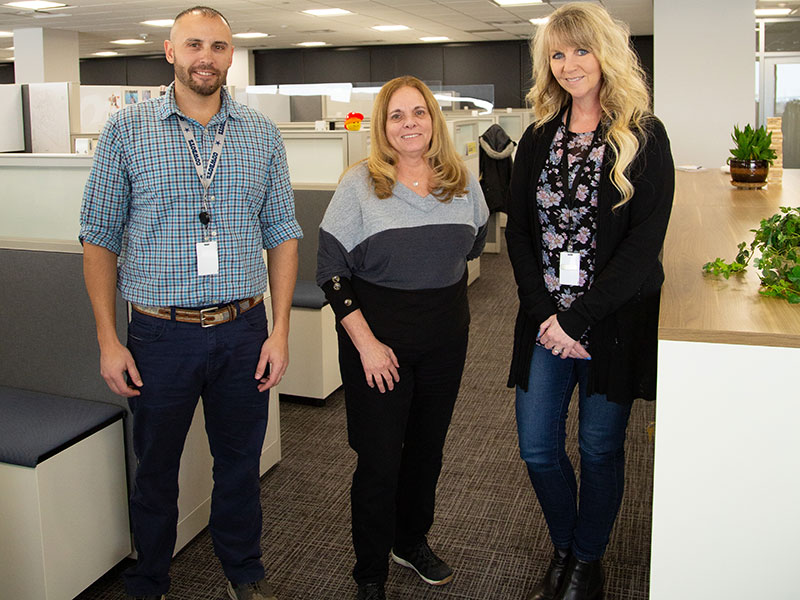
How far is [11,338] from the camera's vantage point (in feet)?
7.64

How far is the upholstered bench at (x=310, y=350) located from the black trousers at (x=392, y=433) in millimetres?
1517

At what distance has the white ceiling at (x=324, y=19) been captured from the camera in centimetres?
995

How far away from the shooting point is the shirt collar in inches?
68.4

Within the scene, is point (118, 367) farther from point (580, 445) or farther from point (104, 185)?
point (580, 445)

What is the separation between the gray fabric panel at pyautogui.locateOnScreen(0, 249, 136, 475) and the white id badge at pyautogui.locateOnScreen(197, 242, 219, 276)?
0.51 metres

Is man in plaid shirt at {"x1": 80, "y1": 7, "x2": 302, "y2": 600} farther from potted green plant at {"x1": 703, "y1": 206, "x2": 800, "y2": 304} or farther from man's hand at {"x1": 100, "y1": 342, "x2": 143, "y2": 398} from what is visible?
potted green plant at {"x1": 703, "y1": 206, "x2": 800, "y2": 304}

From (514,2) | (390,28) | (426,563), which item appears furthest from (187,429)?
(390,28)

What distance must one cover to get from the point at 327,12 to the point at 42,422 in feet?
31.9

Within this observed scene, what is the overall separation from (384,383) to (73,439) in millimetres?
831

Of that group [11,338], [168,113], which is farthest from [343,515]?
[168,113]

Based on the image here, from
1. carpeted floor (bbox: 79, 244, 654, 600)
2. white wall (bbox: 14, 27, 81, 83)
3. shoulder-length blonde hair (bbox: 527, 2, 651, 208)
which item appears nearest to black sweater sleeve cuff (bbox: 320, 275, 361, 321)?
shoulder-length blonde hair (bbox: 527, 2, 651, 208)

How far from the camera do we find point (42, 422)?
6.81ft

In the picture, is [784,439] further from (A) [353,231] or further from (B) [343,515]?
(B) [343,515]

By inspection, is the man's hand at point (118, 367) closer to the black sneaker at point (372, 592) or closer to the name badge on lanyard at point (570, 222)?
the black sneaker at point (372, 592)
